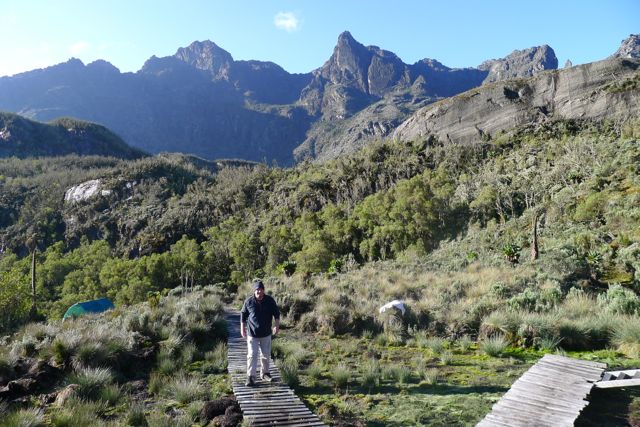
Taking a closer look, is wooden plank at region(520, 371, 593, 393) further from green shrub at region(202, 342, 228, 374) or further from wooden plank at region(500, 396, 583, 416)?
green shrub at region(202, 342, 228, 374)

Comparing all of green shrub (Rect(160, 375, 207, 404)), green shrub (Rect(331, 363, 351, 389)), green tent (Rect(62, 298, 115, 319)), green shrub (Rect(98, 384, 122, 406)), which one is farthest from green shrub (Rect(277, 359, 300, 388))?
green tent (Rect(62, 298, 115, 319))

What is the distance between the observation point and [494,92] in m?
65.8

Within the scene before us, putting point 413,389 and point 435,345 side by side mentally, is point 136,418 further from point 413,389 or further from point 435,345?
point 435,345

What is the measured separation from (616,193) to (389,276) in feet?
55.2

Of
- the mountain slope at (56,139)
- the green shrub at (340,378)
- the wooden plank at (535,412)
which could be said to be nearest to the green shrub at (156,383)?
the green shrub at (340,378)

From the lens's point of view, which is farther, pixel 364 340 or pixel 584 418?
pixel 364 340

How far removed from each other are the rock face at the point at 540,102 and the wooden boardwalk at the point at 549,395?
53033mm

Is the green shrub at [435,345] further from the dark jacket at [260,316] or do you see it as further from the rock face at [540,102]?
the rock face at [540,102]

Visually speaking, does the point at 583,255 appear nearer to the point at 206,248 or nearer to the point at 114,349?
the point at 114,349

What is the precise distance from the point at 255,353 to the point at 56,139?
198 metres

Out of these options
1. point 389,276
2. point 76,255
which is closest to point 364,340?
point 389,276

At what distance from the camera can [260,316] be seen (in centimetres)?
756

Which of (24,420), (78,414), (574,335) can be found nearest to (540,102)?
(574,335)

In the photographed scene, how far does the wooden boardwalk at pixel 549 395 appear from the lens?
17.2 ft
